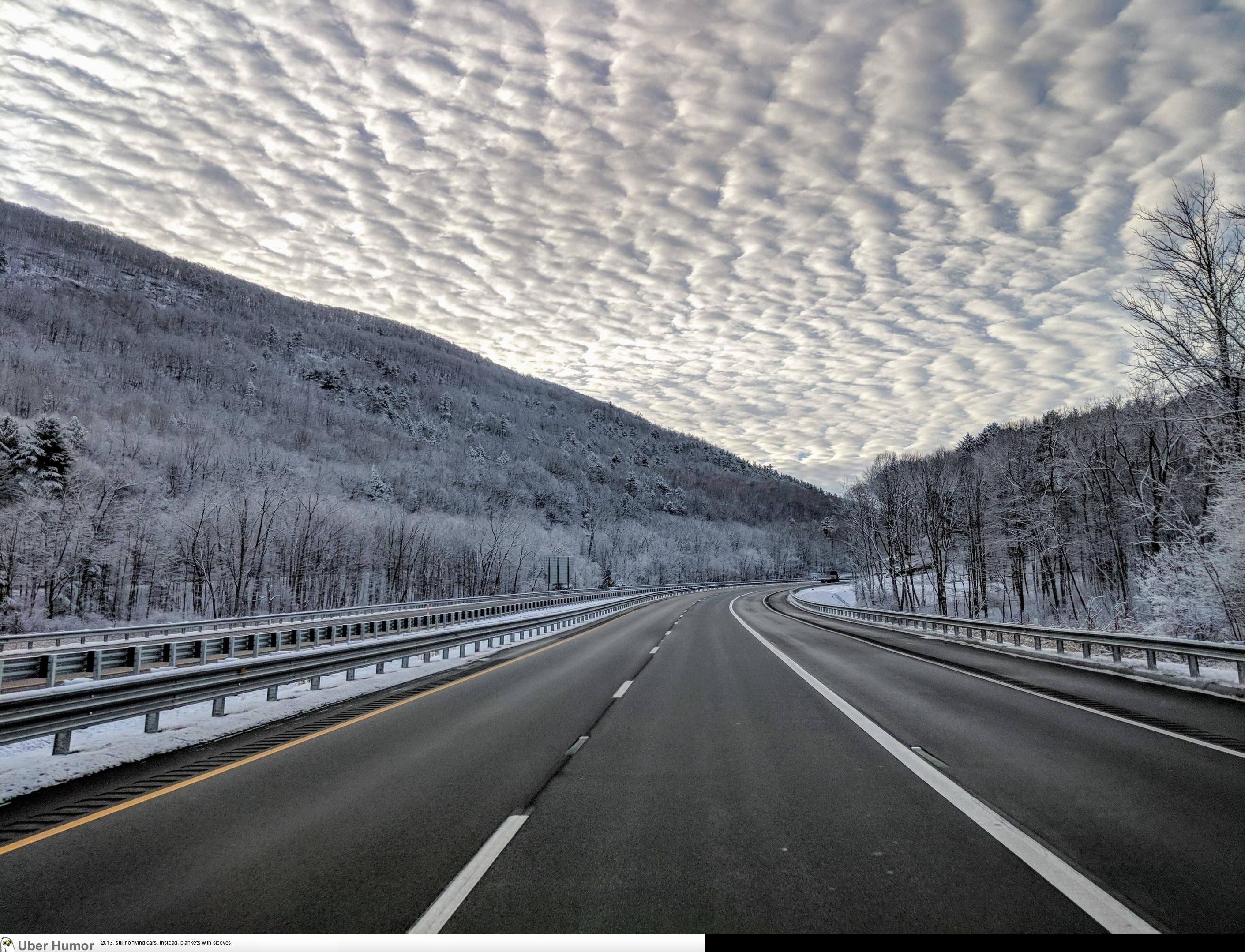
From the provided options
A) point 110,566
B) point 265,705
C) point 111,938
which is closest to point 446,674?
point 265,705

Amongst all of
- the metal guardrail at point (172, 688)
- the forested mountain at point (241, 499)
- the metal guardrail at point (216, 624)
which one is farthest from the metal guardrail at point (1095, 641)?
the forested mountain at point (241, 499)

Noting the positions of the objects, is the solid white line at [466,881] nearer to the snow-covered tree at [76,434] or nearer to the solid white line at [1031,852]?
the solid white line at [1031,852]

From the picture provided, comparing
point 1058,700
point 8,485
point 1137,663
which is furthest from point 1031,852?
point 8,485

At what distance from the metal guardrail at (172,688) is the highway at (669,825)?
→ 81 centimetres

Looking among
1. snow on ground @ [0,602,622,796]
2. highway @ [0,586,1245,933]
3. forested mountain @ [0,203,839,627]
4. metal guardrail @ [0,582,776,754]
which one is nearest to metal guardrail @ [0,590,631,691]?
metal guardrail @ [0,582,776,754]

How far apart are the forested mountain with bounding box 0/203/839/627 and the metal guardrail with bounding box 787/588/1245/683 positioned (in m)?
54.7

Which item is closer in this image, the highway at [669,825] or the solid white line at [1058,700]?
the highway at [669,825]

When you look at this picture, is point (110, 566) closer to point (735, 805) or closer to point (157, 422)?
point (157, 422)

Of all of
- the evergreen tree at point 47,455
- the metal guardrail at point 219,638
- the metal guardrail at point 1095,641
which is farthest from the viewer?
the evergreen tree at point 47,455

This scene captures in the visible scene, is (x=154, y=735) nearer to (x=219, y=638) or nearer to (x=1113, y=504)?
(x=219, y=638)

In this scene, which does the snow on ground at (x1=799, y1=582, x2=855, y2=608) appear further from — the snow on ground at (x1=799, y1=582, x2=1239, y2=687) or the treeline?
the snow on ground at (x1=799, y1=582, x2=1239, y2=687)

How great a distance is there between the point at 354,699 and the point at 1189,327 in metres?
23.6

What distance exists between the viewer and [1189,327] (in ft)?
63.0

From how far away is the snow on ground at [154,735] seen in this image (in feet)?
22.2
